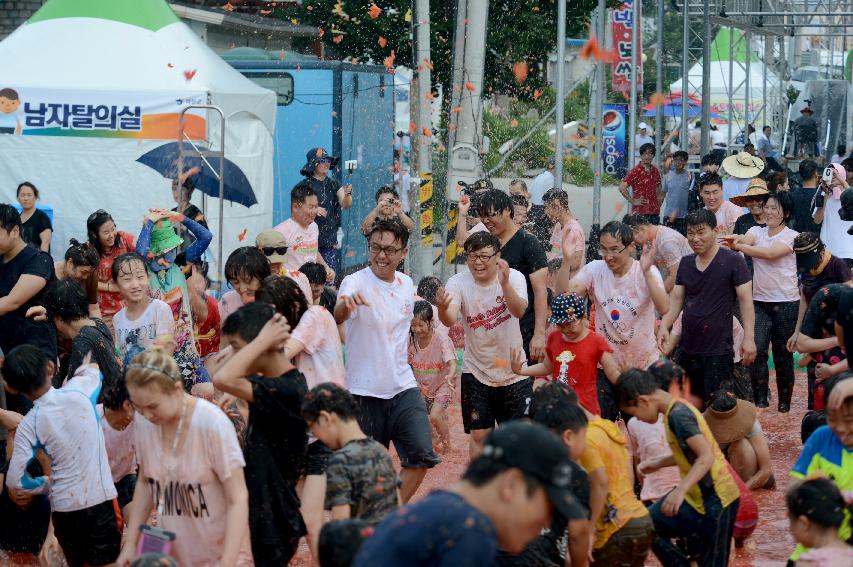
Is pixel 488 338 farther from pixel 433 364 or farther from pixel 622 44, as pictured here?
pixel 622 44

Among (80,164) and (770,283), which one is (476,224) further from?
(80,164)

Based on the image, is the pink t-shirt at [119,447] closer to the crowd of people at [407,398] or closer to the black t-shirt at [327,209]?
the crowd of people at [407,398]

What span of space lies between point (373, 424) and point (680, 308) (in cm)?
277

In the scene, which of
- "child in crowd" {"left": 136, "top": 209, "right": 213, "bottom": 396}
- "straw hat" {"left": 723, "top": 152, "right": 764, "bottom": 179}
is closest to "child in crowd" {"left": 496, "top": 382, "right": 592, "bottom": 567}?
"child in crowd" {"left": 136, "top": 209, "right": 213, "bottom": 396}

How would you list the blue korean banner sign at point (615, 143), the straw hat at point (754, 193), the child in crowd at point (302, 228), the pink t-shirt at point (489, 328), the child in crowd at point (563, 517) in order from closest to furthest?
the child in crowd at point (563, 517) < the pink t-shirt at point (489, 328) < the child in crowd at point (302, 228) < the straw hat at point (754, 193) < the blue korean banner sign at point (615, 143)

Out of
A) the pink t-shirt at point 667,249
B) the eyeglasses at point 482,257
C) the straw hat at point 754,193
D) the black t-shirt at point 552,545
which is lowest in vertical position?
the black t-shirt at point 552,545

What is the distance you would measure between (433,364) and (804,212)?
6.19 meters

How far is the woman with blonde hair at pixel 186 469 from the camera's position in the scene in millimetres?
4895

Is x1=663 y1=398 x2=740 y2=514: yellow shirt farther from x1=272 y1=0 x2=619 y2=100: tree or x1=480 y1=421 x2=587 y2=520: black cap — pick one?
x1=272 y1=0 x2=619 y2=100: tree

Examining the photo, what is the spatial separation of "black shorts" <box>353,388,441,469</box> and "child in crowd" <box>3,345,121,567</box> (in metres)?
1.53

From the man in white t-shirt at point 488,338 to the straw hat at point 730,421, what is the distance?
1.15m

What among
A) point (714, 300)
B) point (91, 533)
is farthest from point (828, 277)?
point (91, 533)

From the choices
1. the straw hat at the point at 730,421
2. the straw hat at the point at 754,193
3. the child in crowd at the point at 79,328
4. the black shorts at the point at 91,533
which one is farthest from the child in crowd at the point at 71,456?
the straw hat at the point at 754,193

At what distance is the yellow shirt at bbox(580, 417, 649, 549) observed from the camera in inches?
223
